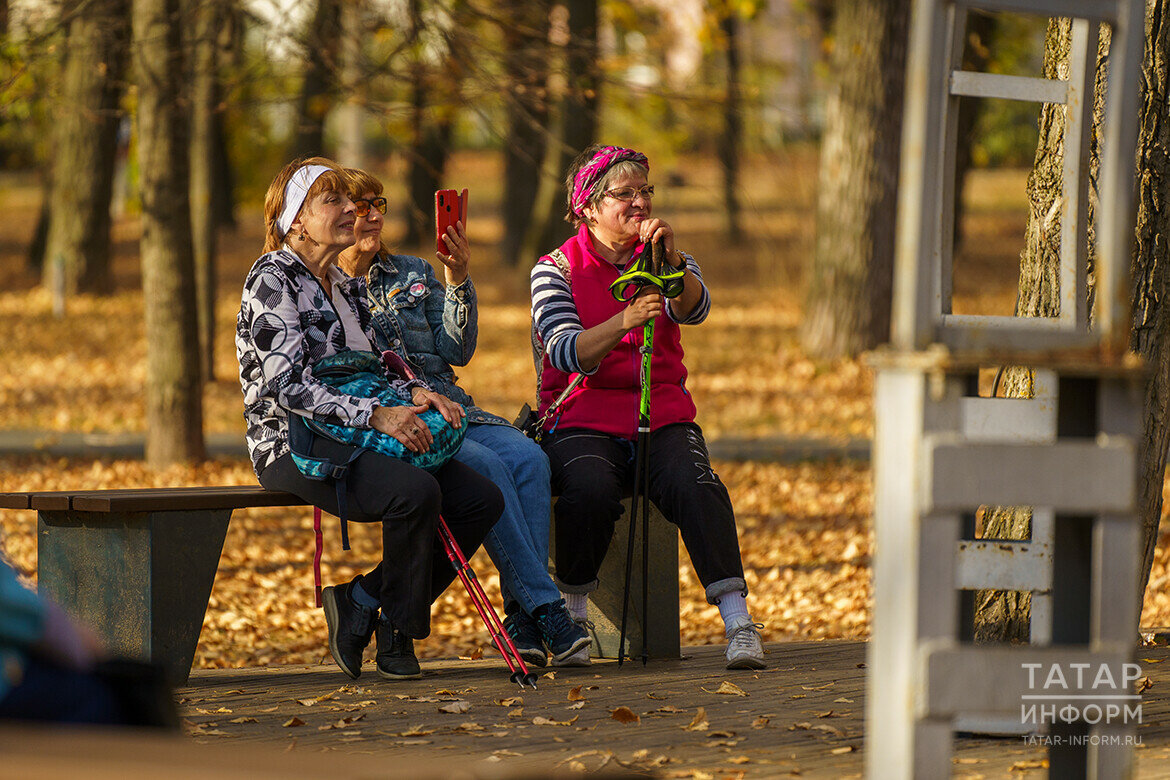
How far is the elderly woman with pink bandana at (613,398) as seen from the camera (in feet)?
17.0

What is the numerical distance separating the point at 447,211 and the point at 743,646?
1.89 meters

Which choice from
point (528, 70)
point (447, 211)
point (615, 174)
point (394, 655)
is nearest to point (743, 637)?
point (394, 655)

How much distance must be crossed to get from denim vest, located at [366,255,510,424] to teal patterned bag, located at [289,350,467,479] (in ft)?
1.13

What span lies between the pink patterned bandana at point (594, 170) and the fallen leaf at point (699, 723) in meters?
2.03

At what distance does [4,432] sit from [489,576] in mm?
6373

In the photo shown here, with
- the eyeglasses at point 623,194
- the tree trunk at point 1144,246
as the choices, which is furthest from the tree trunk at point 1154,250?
the eyeglasses at point 623,194

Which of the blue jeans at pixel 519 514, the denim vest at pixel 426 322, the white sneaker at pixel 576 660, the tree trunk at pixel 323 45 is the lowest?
the white sneaker at pixel 576 660

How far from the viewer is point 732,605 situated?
5176 mm

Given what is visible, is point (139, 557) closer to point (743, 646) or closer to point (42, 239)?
point (743, 646)

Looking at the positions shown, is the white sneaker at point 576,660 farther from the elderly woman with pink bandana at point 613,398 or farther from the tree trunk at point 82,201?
the tree trunk at point 82,201

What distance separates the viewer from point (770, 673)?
5.11 metres

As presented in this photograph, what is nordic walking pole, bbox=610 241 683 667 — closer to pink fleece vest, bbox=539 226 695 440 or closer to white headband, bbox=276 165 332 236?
pink fleece vest, bbox=539 226 695 440

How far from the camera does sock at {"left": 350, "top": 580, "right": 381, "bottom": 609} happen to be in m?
Answer: 5.08

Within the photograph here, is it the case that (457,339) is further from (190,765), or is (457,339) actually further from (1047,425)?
(190,765)
